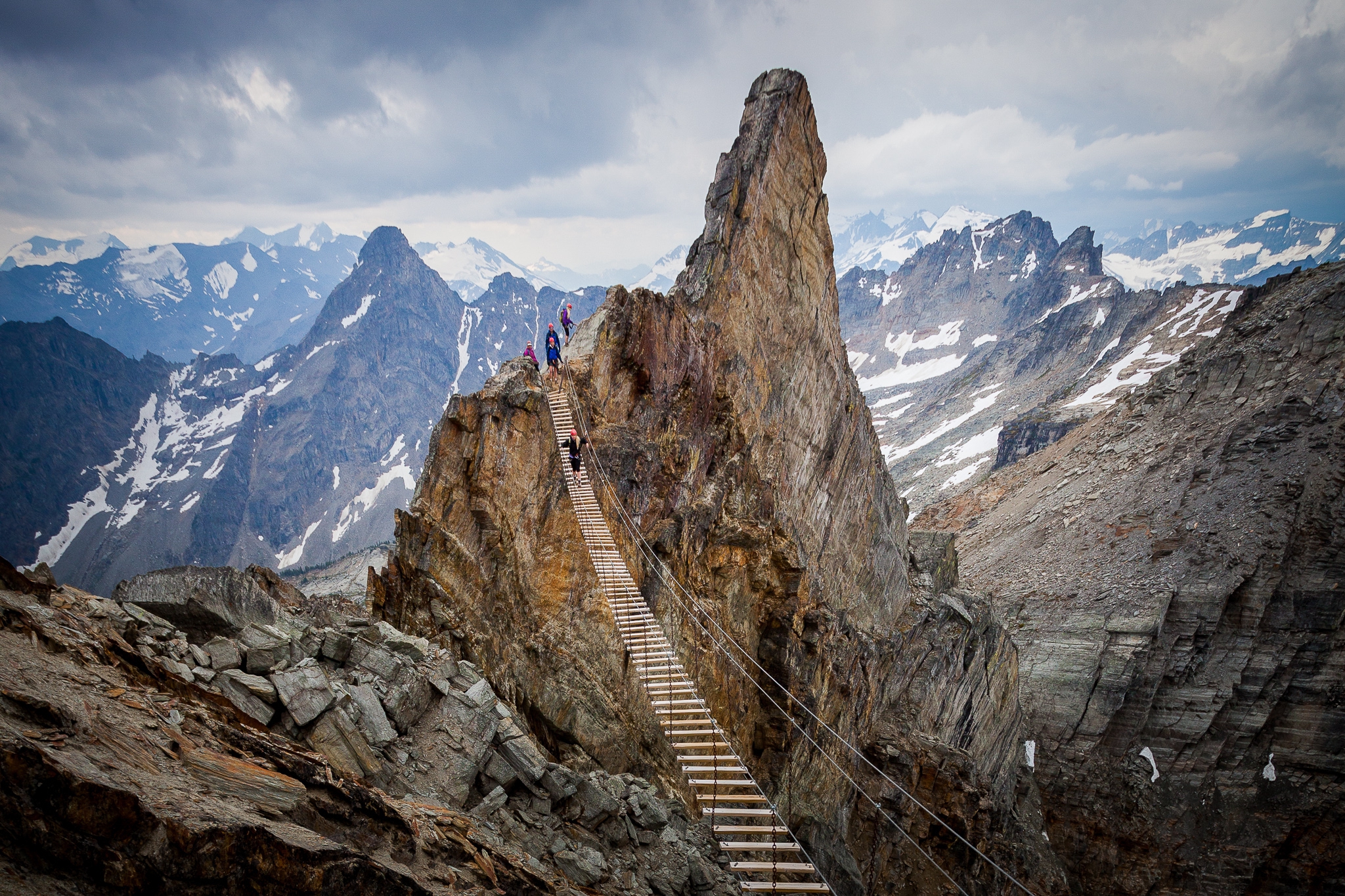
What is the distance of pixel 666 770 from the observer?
41.7 feet

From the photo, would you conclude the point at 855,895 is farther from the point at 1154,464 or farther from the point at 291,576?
the point at 291,576

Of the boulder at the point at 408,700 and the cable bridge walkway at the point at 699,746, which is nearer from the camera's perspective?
the boulder at the point at 408,700

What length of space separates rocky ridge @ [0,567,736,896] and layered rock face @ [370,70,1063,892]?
2.48 m

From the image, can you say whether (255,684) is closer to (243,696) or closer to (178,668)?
(243,696)

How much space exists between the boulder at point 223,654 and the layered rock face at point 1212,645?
4743 centimetres

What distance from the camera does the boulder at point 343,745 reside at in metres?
8.08

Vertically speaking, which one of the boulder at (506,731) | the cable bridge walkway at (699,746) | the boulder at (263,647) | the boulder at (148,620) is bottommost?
the cable bridge walkway at (699,746)

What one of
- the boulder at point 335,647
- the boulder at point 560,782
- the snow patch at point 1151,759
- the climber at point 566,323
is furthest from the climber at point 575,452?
the snow patch at point 1151,759

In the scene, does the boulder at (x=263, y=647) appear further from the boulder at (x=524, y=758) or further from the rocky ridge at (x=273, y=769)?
the boulder at (x=524, y=758)

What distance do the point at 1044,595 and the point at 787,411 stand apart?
34305mm

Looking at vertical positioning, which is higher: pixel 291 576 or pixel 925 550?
pixel 925 550

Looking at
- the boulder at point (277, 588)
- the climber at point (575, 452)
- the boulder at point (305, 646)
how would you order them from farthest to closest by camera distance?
the climber at point (575, 452) < the boulder at point (277, 588) < the boulder at point (305, 646)

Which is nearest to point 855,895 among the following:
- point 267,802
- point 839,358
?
point 267,802

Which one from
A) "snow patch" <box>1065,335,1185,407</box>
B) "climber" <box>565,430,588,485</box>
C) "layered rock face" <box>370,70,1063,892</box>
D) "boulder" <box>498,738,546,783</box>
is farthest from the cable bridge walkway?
"snow patch" <box>1065,335,1185,407</box>
